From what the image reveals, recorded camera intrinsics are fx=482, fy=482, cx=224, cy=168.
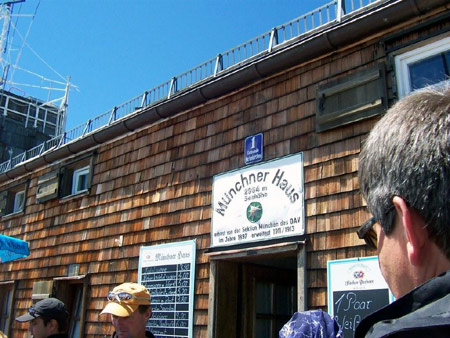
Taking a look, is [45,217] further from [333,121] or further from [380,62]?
[380,62]

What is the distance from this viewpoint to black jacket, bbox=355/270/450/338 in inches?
29.3

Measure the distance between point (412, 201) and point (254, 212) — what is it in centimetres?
472

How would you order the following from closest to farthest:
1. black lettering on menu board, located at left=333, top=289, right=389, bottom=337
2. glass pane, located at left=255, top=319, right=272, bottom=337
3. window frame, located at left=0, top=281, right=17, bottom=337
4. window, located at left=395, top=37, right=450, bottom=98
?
black lettering on menu board, located at left=333, top=289, right=389, bottom=337
window, located at left=395, top=37, right=450, bottom=98
glass pane, located at left=255, top=319, right=272, bottom=337
window frame, located at left=0, top=281, right=17, bottom=337

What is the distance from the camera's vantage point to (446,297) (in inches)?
31.9

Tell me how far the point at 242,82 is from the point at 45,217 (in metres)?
5.56

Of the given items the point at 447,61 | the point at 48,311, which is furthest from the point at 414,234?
the point at 447,61

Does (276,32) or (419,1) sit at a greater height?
(276,32)

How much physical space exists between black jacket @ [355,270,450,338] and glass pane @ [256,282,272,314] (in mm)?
5533

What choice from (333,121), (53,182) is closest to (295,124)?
(333,121)

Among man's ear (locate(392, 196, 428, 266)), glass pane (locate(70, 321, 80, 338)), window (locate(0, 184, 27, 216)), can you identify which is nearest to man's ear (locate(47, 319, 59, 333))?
man's ear (locate(392, 196, 428, 266))

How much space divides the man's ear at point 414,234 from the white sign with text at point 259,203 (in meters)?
4.23

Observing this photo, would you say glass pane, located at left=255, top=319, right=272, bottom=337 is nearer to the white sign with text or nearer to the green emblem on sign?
the white sign with text

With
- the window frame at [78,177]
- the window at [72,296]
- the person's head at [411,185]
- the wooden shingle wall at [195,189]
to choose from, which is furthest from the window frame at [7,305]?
the person's head at [411,185]

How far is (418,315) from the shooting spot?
31.4 inches
